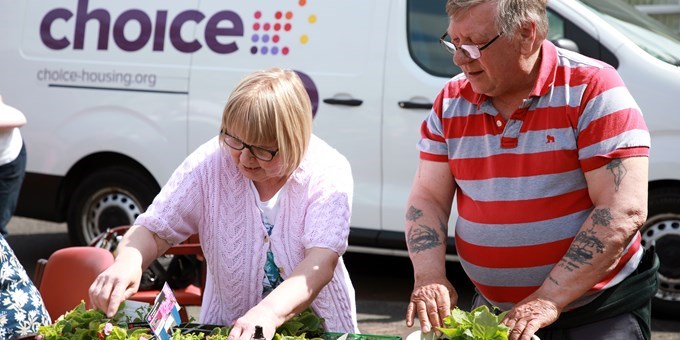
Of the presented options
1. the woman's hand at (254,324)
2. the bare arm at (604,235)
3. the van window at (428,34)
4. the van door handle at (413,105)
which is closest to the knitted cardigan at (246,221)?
the woman's hand at (254,324)

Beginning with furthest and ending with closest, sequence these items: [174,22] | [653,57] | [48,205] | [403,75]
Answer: [48,205]
[174,22]
[403,75]
[653,57]

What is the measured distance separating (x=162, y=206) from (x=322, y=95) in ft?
11.7

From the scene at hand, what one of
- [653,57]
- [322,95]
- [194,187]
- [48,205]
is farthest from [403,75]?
[194,187]

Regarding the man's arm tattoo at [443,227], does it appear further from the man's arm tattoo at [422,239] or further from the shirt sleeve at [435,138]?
the shirt sleeve at [435,138]

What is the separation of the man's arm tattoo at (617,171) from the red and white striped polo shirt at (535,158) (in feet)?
0.05

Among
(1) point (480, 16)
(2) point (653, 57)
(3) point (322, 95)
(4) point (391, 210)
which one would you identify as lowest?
(4) point (391, 210)

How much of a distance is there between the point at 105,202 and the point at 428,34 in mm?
2599

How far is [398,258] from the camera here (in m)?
8.18

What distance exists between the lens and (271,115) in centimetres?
304

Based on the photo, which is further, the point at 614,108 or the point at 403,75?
the point at 403,75

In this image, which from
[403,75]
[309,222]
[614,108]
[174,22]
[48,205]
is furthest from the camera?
[48,205]

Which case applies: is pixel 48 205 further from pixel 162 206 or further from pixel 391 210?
pixel 162 206

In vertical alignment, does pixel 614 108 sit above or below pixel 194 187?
above

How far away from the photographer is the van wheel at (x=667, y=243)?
242 inches
